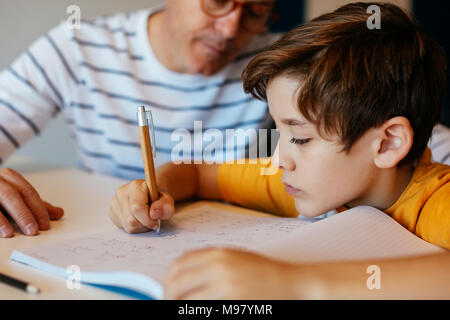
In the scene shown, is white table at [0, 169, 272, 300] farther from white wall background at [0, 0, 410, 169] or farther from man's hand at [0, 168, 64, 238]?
white wall background at [0, 0, 410, 169]

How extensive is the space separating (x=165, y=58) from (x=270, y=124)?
346 mm

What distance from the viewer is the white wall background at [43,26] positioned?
1896mm

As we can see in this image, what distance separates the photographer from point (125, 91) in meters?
1.38

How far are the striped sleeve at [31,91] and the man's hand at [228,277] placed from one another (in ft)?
2.89

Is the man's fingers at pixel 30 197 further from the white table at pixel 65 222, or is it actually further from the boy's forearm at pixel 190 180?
the boy's forearm at pixel 190 180

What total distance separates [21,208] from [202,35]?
634 millimetres

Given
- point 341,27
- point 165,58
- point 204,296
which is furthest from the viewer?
point 165,58

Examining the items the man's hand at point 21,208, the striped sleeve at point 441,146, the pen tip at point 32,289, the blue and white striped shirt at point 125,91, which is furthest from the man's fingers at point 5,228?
the striped sleeve at point 441,146

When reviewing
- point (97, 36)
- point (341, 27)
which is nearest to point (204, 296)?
point (341, 27)

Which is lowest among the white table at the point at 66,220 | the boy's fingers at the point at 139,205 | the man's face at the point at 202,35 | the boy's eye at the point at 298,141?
the white table at the point at 66,220

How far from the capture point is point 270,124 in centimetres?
146

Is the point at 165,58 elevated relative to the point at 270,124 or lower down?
elevated

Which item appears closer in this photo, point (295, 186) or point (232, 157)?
point (295, 186)
